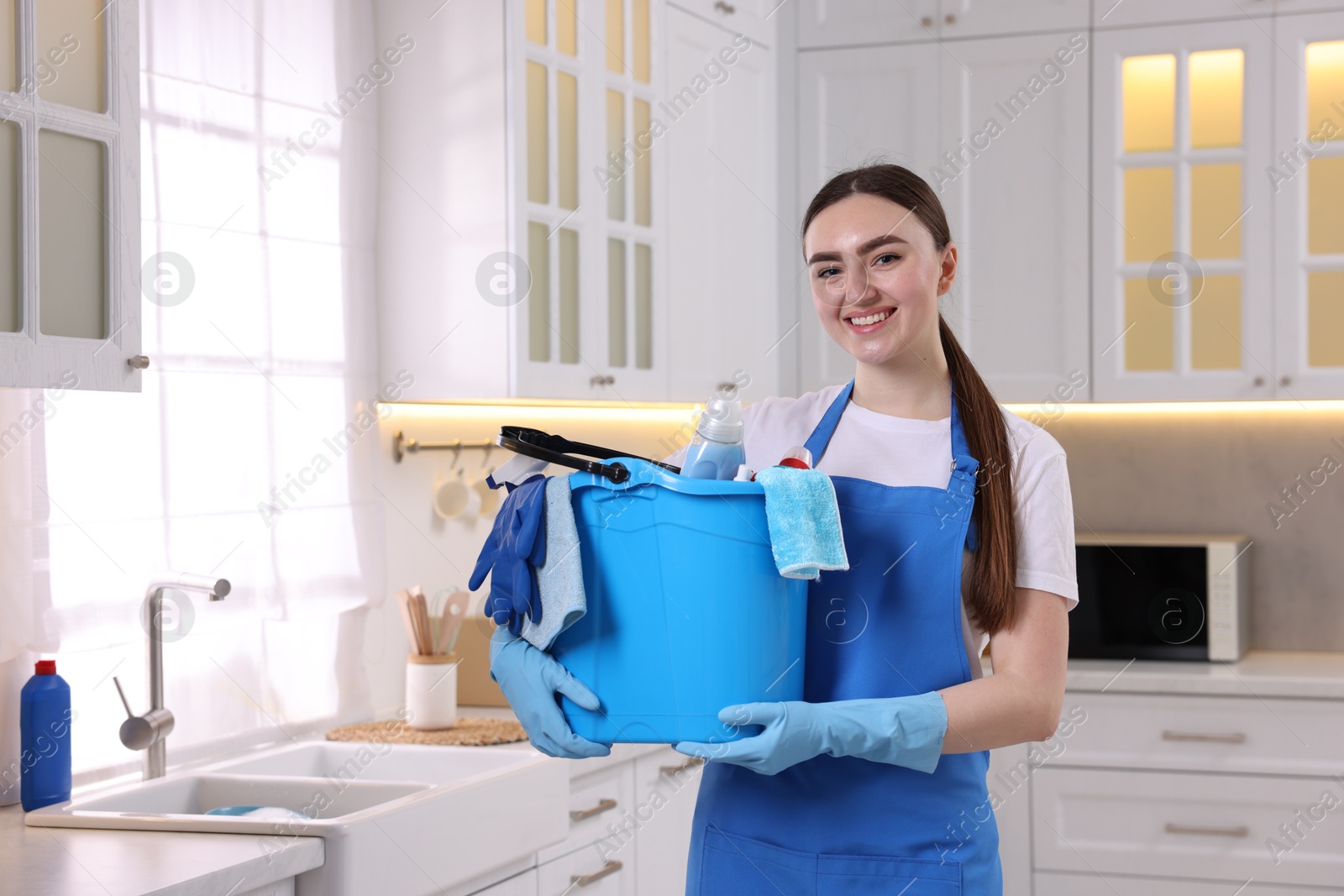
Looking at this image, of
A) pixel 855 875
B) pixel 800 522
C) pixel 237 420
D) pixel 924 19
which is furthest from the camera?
pixel 924 19

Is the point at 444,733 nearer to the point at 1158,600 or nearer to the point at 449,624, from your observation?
the point at 449,624

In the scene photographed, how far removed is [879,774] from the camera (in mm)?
1402

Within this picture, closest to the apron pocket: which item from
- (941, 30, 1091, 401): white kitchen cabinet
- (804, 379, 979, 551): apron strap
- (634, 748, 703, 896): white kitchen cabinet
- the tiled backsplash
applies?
(804, 379, 979, 551): apron strap

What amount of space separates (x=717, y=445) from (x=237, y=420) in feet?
4.14

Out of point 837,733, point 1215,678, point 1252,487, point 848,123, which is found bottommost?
point 1215,678

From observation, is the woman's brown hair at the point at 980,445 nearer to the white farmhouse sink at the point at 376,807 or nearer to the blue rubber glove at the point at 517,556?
the blue rubber glove at the point at 517,556

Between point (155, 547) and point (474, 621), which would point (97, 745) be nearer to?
point (155, 547)

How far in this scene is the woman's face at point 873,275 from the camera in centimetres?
139

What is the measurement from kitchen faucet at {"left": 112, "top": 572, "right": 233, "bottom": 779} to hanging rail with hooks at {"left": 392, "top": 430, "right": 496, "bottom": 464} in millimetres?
681

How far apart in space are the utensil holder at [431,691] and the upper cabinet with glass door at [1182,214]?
170 centimetres

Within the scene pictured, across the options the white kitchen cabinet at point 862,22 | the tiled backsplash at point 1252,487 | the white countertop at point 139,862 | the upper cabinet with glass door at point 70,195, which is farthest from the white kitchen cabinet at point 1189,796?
the upper cabinet with glass door at point 70,195

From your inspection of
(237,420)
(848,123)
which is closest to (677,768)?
(237,420)

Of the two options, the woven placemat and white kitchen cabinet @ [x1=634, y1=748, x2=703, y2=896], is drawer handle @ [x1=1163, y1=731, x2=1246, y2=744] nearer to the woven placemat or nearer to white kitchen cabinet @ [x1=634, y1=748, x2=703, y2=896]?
white kitchen cabinet @ [x1=634, y1=748, x2=703, y2=896]

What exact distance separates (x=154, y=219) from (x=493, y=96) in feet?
2.15
